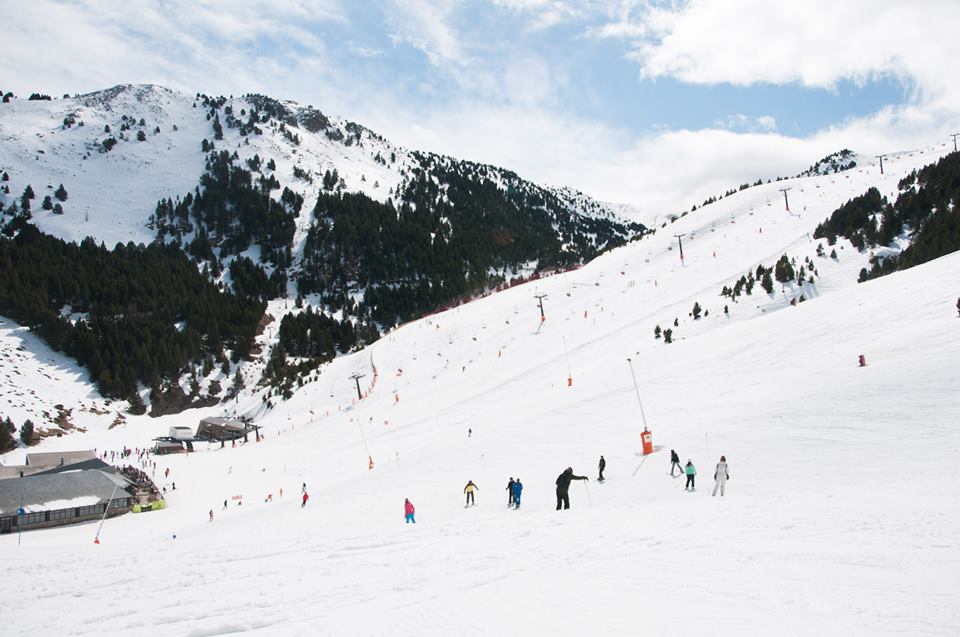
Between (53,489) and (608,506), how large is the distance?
36.9 metres

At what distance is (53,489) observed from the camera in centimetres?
3534

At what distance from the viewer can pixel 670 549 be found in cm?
1001

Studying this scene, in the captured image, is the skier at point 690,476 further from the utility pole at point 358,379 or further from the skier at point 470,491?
the utility pole at point 358,379

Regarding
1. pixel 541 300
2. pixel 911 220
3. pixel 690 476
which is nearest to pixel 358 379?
pixel 541 300

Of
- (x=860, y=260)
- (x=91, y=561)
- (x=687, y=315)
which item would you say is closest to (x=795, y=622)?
(x=91, y=561)

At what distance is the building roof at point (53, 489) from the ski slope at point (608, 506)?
2.60 m

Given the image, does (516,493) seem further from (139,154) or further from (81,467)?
(139,154)

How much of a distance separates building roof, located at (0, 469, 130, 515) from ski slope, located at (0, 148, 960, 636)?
102 inches

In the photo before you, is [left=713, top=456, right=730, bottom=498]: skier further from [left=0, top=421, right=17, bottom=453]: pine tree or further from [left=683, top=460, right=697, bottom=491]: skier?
[left=0, top=421, right=17, bottom=453]: pine tree

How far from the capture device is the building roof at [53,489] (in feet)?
Answer: 110

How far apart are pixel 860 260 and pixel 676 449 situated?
35.2m

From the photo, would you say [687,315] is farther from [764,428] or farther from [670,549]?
[670,549]

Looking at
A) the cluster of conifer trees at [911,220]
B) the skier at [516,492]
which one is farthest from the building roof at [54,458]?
the cluster of conifer trees at [911,220]

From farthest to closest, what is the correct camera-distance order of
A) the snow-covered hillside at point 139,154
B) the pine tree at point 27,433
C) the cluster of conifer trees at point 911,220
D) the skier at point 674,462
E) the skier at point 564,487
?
the snow-covered hillside at point 139,154 → the pine tree at point 27,433 → the cluster of conifer trees at point 911,220 → the skier at point 674,462 → the skier at point 564,487
